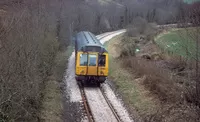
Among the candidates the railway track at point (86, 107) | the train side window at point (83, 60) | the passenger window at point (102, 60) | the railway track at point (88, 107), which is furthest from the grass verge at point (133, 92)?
the train side window at point (83, 60)

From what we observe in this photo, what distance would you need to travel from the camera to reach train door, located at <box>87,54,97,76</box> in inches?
866

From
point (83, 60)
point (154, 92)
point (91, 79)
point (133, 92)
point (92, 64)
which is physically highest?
point (83, 60)

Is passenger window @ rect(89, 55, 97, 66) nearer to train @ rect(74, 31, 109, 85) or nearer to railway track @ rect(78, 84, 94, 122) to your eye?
train @ rect(74, 31, 109, 85)

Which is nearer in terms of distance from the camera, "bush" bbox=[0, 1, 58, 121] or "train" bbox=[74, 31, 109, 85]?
"bush" bbox=[0, 1, 58, 121]

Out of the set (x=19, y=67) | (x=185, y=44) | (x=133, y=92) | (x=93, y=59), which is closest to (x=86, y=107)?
(x=133, y=92)

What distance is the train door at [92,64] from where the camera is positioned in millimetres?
22000

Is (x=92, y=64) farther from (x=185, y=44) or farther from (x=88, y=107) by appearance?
(x=185, y=44)

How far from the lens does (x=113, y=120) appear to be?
16.5 meters

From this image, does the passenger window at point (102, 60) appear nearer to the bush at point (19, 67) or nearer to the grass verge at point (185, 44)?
the grass verge at point (185, 44)

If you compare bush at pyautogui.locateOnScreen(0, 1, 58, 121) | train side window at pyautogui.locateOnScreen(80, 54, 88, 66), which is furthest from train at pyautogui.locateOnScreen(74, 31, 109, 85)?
bush at pyautogui.locateOnScreen(0, 1, 58, 121)

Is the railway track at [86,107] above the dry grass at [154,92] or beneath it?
beneath

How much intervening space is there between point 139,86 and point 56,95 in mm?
5835

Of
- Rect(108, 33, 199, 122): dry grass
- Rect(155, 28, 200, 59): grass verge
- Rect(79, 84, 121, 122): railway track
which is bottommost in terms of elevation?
Rect(79, 84, 121, 122): railway track

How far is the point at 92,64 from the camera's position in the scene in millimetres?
22047
